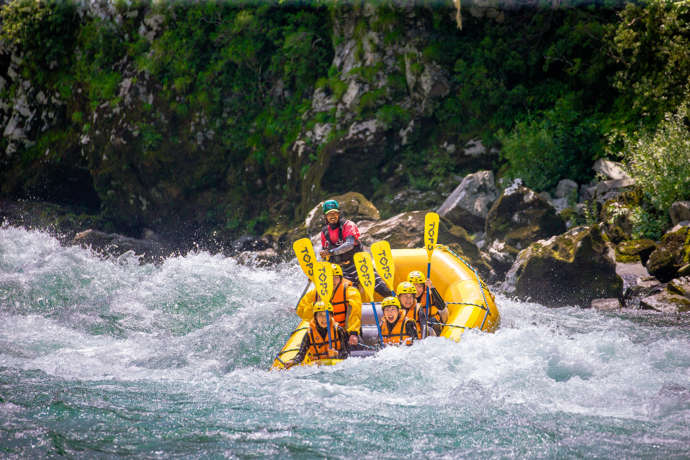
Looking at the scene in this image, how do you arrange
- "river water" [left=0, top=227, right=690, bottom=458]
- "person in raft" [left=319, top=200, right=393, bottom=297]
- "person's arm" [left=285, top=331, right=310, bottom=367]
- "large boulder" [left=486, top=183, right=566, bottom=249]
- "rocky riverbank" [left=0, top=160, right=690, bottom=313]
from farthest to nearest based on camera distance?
"large boulder" [left=486, top=183, right=566, bottom=249] < "rocky riverbank" [left=0, top=160, right=690, bottom=313] < "person in raft" [left=319, top=200, right=393, bottom=297] < "person's arm" [left=285, top=331, right=310, bottom=367] < "river water" [left=0, top=227, right=690, bottom=458]

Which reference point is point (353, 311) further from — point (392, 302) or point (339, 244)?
point (339, 244)

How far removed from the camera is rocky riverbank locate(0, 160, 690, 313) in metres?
8.62

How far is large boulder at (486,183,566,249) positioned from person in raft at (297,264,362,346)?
4678 millimetres

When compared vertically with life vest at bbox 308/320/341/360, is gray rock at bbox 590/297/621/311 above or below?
below

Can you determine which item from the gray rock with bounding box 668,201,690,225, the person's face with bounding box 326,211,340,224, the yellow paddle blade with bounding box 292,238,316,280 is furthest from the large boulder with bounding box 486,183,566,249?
the yellow paddle blade with bounding box 292,238,316,280

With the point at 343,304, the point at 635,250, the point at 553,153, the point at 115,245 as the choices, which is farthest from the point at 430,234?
the point at 115,245

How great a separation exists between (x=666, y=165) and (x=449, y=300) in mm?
4758

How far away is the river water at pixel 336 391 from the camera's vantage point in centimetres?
416

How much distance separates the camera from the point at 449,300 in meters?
7.17

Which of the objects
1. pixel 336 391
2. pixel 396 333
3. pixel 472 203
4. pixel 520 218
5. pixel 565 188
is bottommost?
pixel 336 391

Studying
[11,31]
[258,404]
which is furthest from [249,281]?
[11,31]

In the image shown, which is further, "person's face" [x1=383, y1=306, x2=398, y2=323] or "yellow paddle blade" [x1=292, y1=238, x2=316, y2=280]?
"yellow paddle blade" [x1=292, y1=238, x2=316, y2=280]

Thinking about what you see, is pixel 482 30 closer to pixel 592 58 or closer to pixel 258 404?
pixel 592 58

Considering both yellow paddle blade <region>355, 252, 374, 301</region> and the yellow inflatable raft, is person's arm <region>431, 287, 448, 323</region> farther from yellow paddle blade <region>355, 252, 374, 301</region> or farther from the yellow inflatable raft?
yellow paddle blade <region>355, 252, 374, 301</region>
